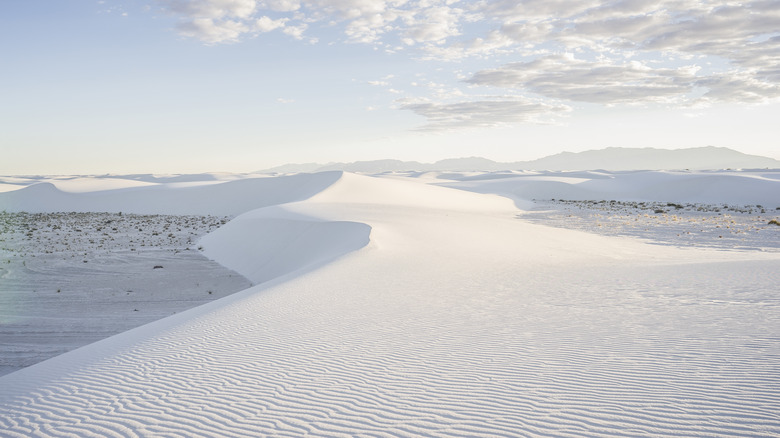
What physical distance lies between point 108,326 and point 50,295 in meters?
3.57

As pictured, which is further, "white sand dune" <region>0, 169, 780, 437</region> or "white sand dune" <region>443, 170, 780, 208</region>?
"white sand dune" <region>443, 170, 780, 208</region>

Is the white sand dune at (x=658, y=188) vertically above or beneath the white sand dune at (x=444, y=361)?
above

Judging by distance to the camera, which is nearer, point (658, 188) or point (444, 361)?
point (444, 361)

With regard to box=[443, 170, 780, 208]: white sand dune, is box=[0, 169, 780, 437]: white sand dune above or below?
below

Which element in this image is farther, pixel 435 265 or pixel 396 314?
pixel 435 265

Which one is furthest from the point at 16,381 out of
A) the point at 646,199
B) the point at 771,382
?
the point at 646,199

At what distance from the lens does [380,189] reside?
3869 cm

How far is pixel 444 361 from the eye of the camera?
4895 mm

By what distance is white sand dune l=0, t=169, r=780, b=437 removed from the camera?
11.8 feet

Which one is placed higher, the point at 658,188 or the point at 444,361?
the point at 658,188

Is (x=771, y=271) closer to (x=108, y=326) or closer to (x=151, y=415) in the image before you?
(x=151, y=415)

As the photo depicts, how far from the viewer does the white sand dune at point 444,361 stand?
3.60 meters

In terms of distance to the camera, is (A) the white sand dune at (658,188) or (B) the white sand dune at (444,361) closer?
(B) the white sand dune at (444,361)

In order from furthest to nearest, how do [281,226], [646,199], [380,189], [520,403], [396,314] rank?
[646,199] → [380,189] → [281,226] → [396,314] → [520,403]
